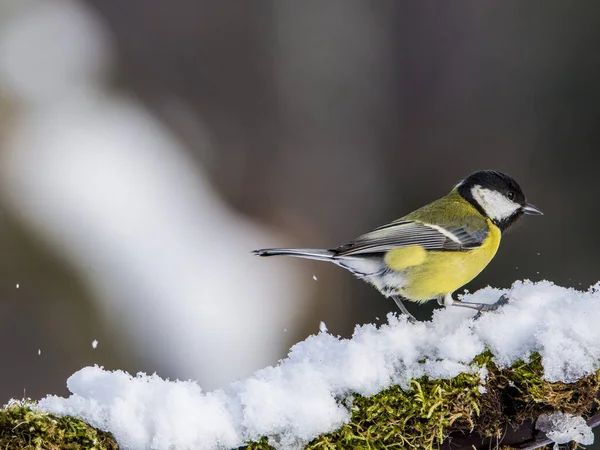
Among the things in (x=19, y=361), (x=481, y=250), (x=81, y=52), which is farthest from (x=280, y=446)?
(x=81, y=52)

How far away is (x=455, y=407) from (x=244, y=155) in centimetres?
687

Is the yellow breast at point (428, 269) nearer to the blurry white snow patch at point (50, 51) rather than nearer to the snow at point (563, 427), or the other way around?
the snow at point (563, 427)

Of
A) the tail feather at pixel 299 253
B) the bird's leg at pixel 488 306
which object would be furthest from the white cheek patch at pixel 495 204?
the bird's leg at pixel 488 306

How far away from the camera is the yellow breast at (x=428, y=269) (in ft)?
10.2

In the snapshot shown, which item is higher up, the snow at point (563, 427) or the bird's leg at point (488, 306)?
the bird's leg at point (488, 306)

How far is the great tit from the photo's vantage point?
10.3 feet

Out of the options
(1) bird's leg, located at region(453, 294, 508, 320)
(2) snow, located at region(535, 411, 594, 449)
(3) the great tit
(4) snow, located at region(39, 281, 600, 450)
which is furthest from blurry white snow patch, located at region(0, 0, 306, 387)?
(2) snow, located at region(535, 411, 594, 449)

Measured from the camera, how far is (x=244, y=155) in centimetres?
851

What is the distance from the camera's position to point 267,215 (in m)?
7.62

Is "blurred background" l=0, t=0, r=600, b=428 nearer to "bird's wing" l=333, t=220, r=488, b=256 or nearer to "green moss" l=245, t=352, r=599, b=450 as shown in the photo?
"bird's wing" l=333, t=220, r=488, b=256

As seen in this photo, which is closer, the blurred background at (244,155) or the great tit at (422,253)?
the great tit at (422,253)

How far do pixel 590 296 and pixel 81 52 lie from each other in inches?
257

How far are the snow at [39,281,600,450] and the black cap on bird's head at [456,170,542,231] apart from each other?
1.51 meters

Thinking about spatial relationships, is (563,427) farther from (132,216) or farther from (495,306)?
(132,216)
